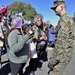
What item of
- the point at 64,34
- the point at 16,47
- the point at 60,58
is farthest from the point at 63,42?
the point at 16,47

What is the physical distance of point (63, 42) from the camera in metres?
3.64

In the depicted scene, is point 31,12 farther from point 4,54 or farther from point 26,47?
point 26,47

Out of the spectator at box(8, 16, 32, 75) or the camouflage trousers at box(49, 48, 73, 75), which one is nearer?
the camouflage trousers at box(49, 48, 73, 75)

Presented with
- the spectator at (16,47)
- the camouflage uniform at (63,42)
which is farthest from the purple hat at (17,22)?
the camouflage uniform at (63,42)

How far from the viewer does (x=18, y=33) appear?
4.50m

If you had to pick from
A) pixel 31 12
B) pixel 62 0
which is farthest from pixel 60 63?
pixel 31 12

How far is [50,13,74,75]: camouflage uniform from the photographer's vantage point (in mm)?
3637

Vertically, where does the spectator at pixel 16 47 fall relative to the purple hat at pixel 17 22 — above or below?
below

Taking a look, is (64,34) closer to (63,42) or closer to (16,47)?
(63,42)

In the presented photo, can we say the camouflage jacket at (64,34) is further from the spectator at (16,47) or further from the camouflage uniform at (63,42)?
the spectator at (16,47)

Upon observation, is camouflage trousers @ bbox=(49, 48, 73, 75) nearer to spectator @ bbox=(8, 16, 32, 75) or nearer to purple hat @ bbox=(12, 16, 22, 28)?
spectator @ bbox=(8, 16, 32, 75)

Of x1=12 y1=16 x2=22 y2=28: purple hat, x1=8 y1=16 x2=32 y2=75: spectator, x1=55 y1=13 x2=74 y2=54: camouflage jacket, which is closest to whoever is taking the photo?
x1=55 y1=13 x2=74 y2=54: camouflage jacket

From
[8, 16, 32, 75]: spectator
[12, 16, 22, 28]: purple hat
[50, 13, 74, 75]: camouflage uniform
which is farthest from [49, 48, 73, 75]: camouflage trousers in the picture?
[12, 16, 22, 28]: purple hat

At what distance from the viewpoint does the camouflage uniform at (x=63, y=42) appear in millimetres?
3637
